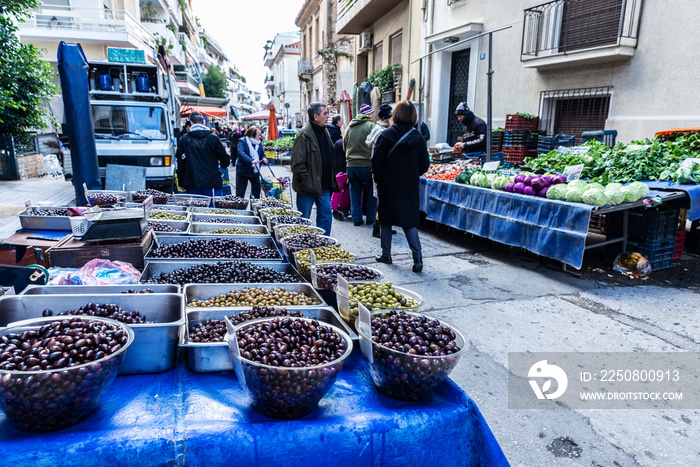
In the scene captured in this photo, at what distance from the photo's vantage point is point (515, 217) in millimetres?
6164

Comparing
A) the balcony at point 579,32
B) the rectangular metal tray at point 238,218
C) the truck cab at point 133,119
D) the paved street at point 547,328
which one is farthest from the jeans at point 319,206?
the balcony at point 579,32

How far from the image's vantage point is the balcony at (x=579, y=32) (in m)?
8.45

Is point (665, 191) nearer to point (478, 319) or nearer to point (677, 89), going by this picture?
point (478, 319)

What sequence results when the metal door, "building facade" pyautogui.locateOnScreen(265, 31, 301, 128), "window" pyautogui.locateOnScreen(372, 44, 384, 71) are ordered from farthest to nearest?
"building facade" pyautogui.locateOnScreen(265, 31, 301, 128)
"window" pyautogui.locateOnScreen(372, 44, 384, 71)
the metal door

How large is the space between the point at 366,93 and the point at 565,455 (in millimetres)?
16805

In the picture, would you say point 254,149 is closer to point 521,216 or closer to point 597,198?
point 521,216

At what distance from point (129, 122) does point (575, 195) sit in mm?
8504

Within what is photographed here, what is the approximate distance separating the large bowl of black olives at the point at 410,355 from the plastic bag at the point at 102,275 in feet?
5.75

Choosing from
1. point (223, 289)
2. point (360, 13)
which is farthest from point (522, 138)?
point (360, 13)

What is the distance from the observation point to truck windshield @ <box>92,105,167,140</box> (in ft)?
30.0

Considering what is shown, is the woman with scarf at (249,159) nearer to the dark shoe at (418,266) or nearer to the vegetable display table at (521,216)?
the vegetable display table at (521,216)

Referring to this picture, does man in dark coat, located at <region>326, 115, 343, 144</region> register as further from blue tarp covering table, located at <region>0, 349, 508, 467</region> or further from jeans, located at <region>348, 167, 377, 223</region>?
blue tarp covering table, located at <region>0, 349, 508, 467</region>

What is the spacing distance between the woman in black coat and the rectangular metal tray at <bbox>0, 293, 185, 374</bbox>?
3.78 metres

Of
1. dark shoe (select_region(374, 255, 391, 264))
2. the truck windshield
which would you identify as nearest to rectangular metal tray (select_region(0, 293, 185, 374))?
dark shoe (select_region(374, 255, 391, 264))
